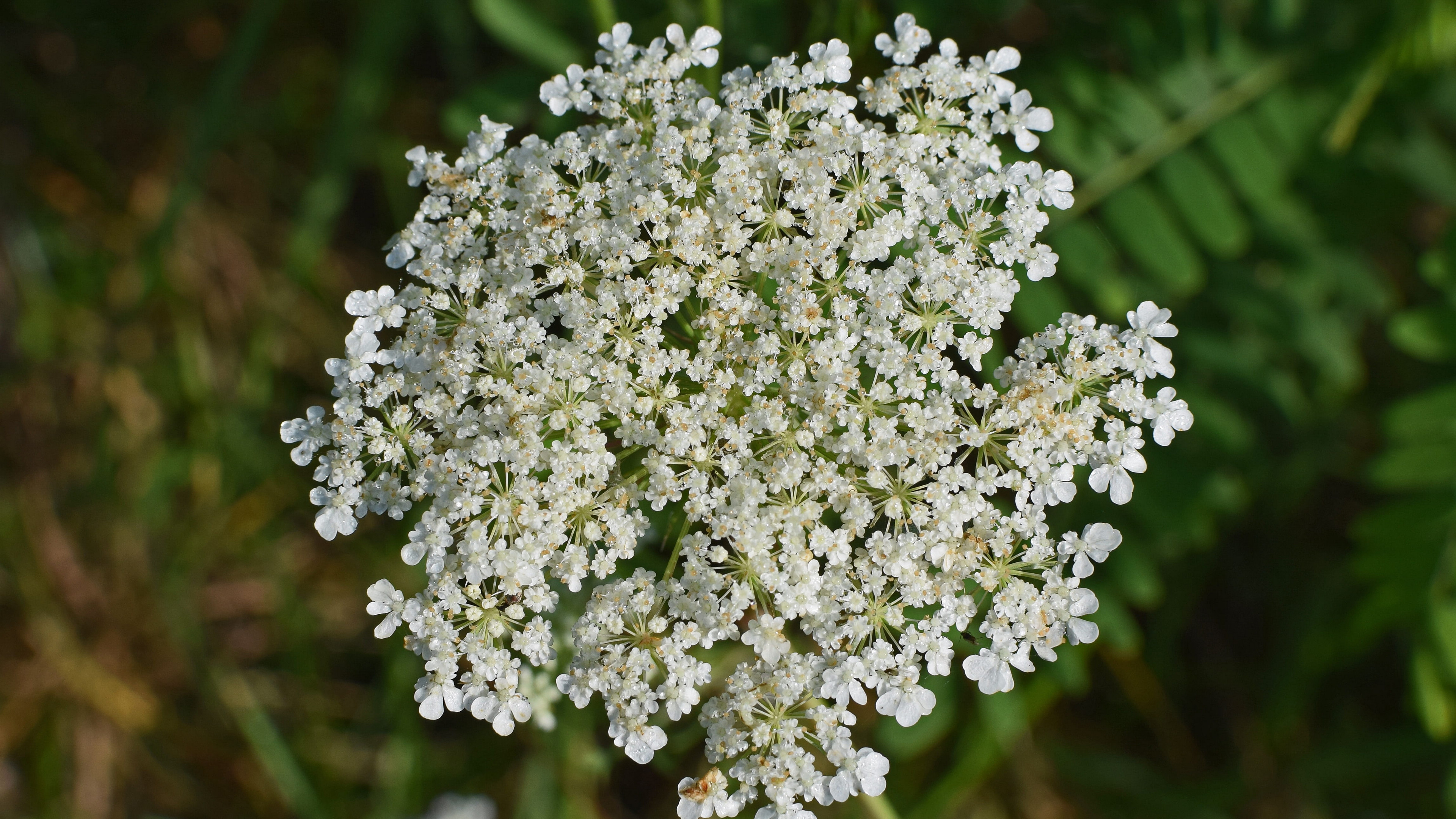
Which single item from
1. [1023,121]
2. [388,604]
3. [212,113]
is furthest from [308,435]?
[212,113]

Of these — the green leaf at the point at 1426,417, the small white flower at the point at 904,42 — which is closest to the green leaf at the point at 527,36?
the small white flower at the point at 904,42

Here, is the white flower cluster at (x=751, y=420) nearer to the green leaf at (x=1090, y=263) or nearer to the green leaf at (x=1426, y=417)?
the green leaf at (x=1090, y=263)

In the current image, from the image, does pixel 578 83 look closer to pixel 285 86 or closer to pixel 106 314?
pixel 285 86

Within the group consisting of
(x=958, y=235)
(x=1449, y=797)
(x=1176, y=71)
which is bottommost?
(x=1449, y=797)

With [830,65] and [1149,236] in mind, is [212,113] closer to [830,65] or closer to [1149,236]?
[830,65]

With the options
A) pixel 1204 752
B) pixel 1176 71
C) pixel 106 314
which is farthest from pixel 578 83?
pixel 1204 752

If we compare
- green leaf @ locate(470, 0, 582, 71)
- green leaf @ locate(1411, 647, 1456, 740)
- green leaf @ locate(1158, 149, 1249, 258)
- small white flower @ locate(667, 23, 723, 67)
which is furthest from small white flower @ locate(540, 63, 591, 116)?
green leaf @ locate(1411, 647, 1456, 740)

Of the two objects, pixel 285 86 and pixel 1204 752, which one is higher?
pixel 285 86
